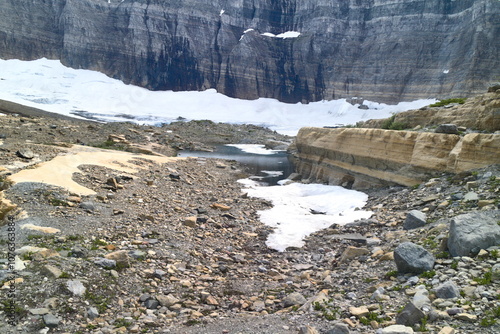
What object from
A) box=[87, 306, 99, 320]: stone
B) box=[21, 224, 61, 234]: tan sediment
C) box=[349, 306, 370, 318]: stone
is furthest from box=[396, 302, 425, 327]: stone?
box=[21, 224, 61, 234]: tan sediment

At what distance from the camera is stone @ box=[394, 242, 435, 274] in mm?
6684

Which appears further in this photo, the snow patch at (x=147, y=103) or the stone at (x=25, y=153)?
the snow patch at (x=147, y=103)

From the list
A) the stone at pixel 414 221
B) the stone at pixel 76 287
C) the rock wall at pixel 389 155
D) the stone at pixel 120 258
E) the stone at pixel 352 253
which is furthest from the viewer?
the rock wall at pixel 389 155

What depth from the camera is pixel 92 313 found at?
19.1 ft

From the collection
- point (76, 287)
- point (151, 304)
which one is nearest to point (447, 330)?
point (151, 304)

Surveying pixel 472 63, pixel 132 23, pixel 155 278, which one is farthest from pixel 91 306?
pixel 132 23

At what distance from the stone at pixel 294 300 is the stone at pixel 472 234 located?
10.6 ft

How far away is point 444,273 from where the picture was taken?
6273 mm

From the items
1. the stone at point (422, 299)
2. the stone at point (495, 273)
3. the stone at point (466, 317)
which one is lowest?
the stone at point (422, 299)

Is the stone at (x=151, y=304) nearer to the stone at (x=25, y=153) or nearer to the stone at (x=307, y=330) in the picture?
the stone at (x=307, y=330)

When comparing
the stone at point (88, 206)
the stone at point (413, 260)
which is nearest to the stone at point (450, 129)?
the stone at point (413, 260)

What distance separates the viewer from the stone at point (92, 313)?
227 inches

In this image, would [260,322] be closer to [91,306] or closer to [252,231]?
[91,306]

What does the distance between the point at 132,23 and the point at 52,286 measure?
159 meters
